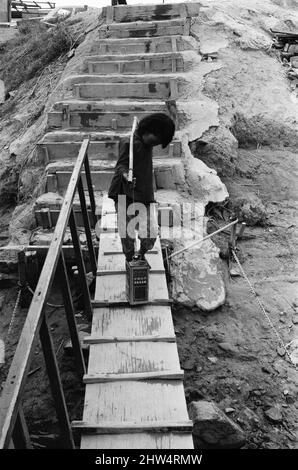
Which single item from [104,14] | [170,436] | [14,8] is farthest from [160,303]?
[14,8]

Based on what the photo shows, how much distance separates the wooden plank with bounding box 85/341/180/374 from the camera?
350 cm

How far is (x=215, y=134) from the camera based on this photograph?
7309mm

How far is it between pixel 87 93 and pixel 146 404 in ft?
20.5

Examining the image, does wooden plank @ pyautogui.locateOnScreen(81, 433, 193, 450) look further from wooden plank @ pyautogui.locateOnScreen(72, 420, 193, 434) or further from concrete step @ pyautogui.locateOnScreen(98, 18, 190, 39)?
concrete step @ pyautogui.locateOnScreen(98, 18, 190, 39)

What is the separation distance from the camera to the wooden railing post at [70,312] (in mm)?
3512

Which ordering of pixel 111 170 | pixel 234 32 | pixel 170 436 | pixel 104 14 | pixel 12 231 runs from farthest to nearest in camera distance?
pixel 104 14 → pixel 234 32 → pixel 111 170 → pixel 12 231 → pixel 170 436

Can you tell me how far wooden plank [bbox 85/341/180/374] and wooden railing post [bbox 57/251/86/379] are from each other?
0.18m

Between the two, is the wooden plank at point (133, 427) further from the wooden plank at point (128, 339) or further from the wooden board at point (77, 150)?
the wooden board at point (77, 150)

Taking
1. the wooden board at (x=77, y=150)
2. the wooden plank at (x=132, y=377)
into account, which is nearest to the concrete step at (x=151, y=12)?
the wooden board at (x=77, y=150)

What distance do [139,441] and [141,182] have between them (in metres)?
2.19

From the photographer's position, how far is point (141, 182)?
4281 millimetres

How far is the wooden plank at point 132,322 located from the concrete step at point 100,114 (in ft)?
13.2

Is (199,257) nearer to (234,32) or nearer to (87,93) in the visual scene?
(87,93)

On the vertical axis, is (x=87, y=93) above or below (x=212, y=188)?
above
